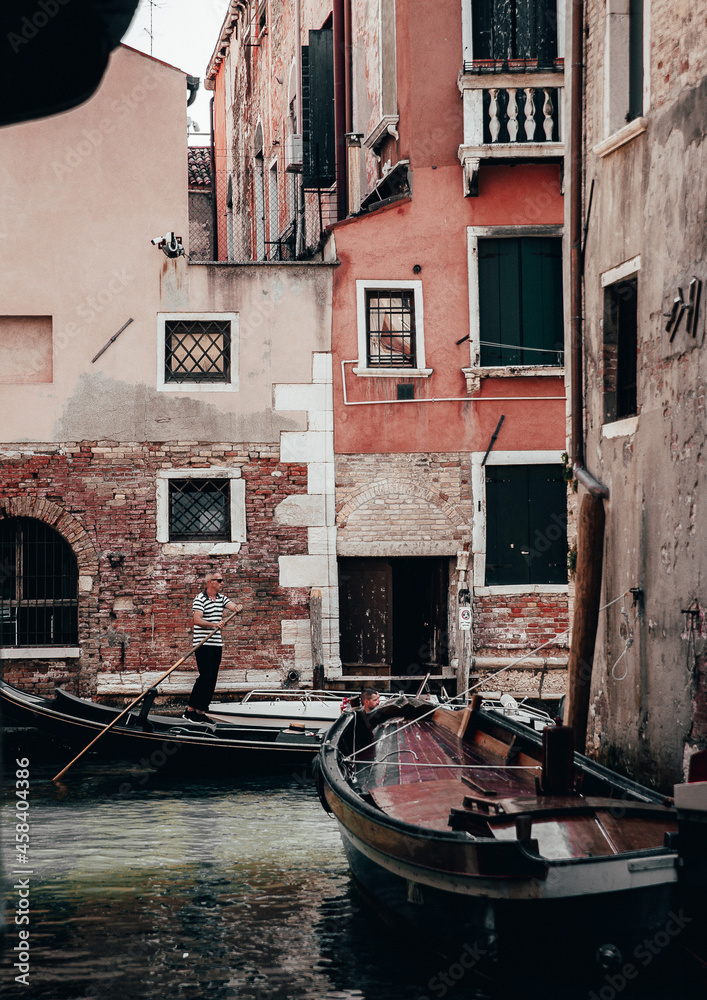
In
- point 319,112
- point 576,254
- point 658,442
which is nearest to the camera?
point 658,442

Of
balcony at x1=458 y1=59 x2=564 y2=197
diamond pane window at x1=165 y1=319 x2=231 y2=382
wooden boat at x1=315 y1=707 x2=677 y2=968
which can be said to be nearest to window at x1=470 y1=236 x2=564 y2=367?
balcony at x1=458 y1=59 x2=564 y2=197

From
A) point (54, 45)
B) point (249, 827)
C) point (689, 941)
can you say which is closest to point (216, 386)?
point (249, 827)

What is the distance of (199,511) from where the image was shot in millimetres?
12875

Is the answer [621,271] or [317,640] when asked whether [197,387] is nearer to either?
[317,640]

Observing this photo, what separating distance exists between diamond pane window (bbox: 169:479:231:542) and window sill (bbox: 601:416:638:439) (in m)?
5.50

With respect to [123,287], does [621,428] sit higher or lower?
lower

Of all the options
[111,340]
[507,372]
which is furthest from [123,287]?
[507,372]

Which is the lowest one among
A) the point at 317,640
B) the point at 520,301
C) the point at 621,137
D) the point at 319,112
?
the point at 317,640

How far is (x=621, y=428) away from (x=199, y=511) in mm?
5997

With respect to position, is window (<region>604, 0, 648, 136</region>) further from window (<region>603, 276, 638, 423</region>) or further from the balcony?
the balcony

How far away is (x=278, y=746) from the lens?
34.8 feet

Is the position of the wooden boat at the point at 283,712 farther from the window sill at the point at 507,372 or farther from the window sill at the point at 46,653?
the window sill at the point at 507,372

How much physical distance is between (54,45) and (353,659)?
40.7 feet

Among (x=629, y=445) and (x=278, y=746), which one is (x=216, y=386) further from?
(x=629, y=445)
